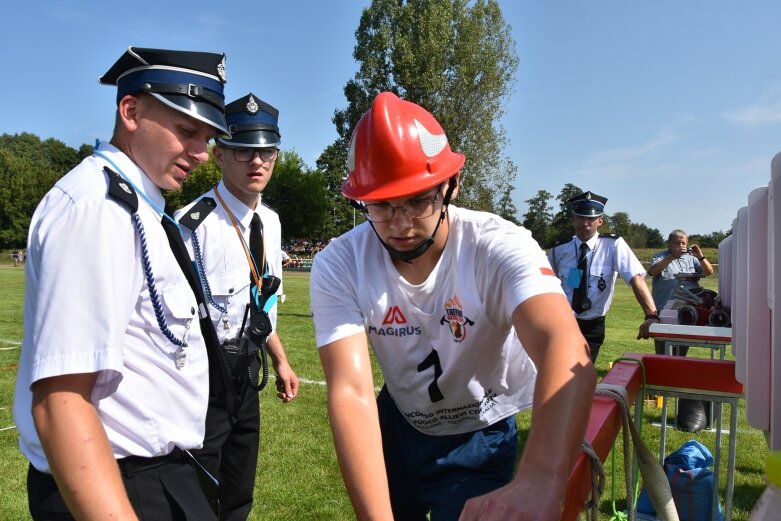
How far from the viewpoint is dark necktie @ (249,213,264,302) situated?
3.86 m

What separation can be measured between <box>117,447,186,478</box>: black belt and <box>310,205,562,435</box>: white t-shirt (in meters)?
0.60

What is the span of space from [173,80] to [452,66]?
34.4 meters

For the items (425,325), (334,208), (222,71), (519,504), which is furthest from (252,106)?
(334,208)

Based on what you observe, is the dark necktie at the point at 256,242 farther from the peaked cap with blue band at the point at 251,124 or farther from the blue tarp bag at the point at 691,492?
the blue tarp bag at the point at 691,492

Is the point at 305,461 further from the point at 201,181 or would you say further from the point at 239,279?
the point at 201,181

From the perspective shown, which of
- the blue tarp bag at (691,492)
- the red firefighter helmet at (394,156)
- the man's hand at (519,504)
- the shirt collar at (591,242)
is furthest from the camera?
the shirt collar at (591,242)

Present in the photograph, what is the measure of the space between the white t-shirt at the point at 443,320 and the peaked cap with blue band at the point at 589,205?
16.8 feet

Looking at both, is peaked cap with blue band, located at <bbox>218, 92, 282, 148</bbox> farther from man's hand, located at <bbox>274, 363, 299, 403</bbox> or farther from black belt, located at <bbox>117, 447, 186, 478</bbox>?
black belt, located at <bbox>117, 447, 186, 478</bbox>

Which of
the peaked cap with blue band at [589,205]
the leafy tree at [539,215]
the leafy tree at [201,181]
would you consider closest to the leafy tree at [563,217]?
the leafy tree at [539,215]

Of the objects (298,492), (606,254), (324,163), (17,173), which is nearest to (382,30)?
(606,254)

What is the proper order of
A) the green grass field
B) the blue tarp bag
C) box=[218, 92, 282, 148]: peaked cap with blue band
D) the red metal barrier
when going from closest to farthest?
the red metal barrier, the blue tarp bag, box=[218, 92, 282, 148]: peaked cap with blue band, the green grass field

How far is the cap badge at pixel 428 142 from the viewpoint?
78.8 inches

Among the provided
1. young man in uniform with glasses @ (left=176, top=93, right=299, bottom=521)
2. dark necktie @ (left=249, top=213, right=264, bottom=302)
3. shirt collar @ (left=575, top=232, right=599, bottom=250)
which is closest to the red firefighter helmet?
young man in uniform with glasses @ (left=176, top=93, right=299, bottom=521)

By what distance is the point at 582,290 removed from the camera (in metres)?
6.91
